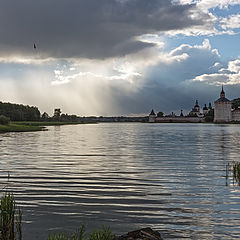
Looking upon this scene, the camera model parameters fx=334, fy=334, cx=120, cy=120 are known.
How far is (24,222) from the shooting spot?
12.7m

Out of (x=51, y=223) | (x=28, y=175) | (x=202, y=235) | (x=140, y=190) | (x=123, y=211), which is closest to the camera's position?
(x=202, y=235)

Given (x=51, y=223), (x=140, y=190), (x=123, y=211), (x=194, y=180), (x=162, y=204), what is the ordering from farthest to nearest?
(x=194, y=180) → (x=140, y=190) → (x=162, y=204) → (x=123, y=211) → (x=51, y=223)

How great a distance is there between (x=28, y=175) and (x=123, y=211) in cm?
1171

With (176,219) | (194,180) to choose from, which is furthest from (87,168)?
(176,219)

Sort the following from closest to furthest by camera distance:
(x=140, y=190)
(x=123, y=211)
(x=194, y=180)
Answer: (x=123, y=211) → (x=140, y=190) → (x=194, y=180)

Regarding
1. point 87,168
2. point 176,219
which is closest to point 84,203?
point 176,219

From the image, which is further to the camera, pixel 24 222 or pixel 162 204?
pixel 162 204

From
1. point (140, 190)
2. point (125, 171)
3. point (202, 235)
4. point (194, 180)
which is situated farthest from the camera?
point (125, 171)

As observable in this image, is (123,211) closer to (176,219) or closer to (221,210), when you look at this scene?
(176,219)

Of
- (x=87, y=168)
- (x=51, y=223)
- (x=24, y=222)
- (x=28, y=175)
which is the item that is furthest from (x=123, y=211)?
(x=87, y=168)

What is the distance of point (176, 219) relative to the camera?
1310 cm

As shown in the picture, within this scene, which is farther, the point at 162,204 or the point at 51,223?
the point at 162,204

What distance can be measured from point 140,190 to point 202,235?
763cm

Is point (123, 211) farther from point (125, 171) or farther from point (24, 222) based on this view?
point (125, 171)
